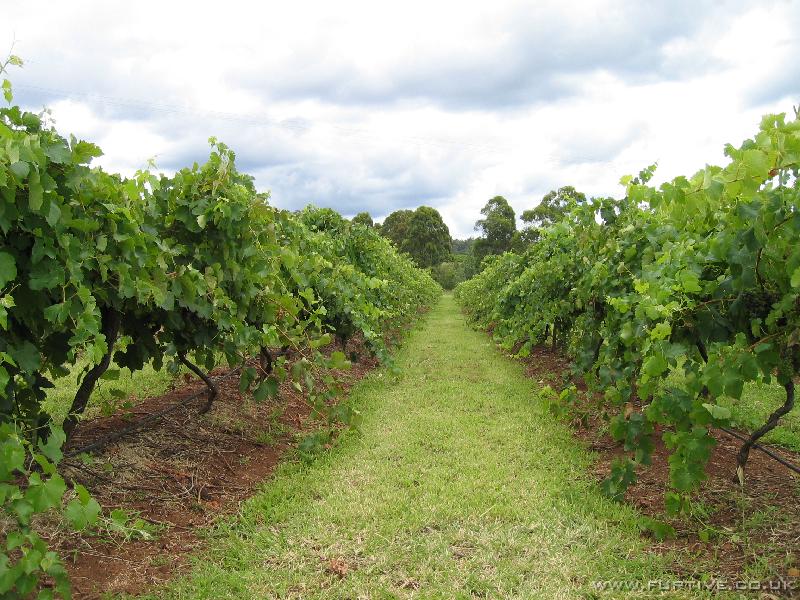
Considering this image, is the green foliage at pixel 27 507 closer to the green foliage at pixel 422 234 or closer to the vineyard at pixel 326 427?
the vineyard at pixel 326 427

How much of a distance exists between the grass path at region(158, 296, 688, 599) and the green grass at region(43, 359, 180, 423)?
8.28ft

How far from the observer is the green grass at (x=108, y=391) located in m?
5.85

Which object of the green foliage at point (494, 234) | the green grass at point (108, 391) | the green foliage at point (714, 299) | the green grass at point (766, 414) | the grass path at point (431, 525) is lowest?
the grass path at point (431, 525)

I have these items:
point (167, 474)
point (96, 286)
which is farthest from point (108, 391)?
point (96, 286)

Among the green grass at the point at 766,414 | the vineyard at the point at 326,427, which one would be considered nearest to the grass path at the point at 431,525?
the vineyard at the point at 326,427

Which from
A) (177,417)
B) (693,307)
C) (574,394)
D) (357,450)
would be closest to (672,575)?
(693,307)

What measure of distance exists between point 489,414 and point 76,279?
4675 mm

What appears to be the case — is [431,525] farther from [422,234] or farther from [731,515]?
[422,234]

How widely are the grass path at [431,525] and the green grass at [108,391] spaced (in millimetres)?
2525

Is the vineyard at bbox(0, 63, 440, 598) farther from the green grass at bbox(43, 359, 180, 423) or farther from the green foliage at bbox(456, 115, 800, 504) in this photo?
the green foliage at bbox(456, 115, 800, 504)

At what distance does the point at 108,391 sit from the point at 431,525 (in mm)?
4628

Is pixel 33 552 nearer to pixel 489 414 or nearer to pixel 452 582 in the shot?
pixel 452 582

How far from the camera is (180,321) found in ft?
13.2

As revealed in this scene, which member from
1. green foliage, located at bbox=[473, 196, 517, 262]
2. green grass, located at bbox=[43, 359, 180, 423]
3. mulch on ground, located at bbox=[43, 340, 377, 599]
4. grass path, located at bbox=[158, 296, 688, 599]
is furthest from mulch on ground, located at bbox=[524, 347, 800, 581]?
green foliage, located at bbox=[473, 196, 517, 262]
